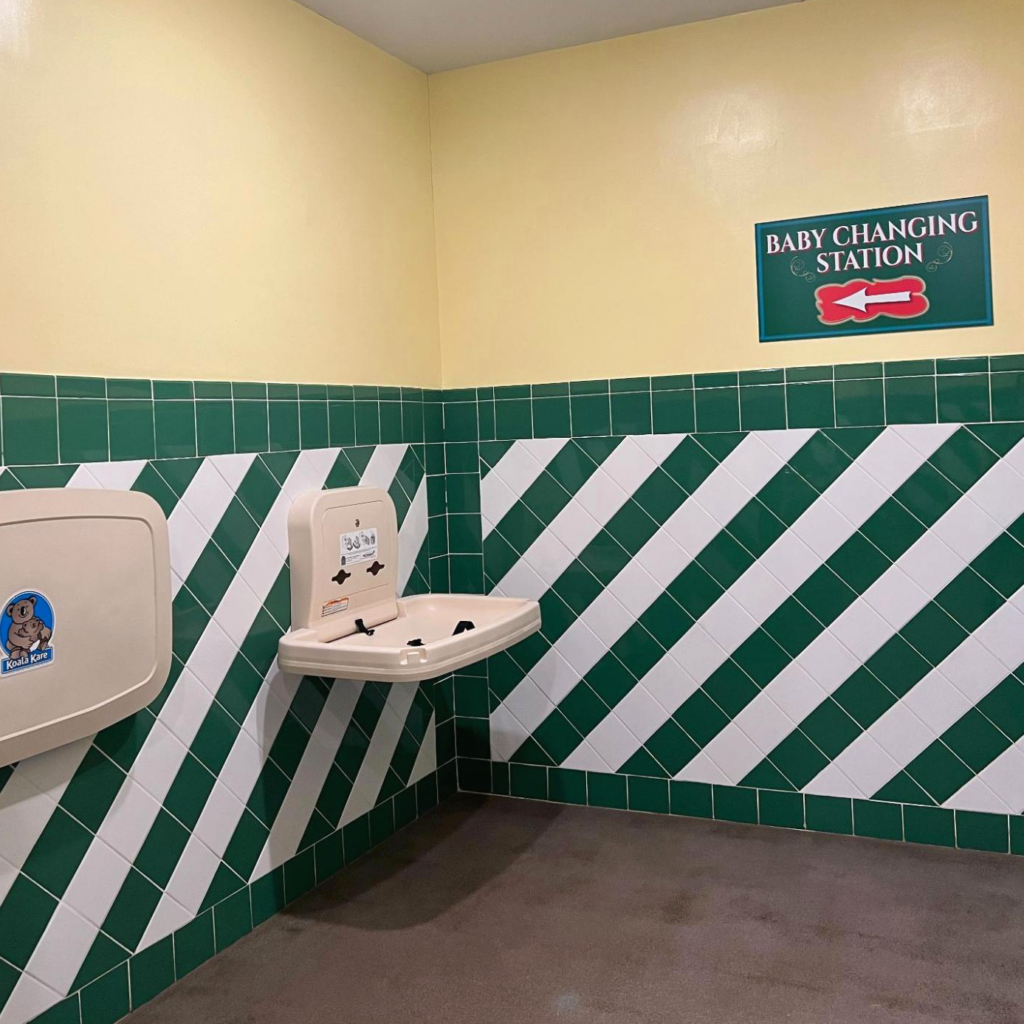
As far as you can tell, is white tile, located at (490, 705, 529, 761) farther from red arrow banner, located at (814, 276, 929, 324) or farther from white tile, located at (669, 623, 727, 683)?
red arrow banner, located at (814, 276, 929, 324)

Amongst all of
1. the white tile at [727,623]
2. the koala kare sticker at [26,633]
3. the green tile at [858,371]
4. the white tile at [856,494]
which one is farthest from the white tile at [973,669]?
the koala kare sticker at [26,633]

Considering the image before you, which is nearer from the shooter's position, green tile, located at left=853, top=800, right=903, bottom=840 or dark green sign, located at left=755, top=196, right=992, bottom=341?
dark green sign, located at left=755, top=196, right=992, bottom=341

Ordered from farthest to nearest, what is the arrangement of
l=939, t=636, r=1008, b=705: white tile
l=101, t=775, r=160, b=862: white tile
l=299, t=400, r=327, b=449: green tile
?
l=939, t=636, r=1008, b=705: white tile → l=299, t=400, r=327, b=449: green tile → l=101, t=775, r=160, b=862: white tile

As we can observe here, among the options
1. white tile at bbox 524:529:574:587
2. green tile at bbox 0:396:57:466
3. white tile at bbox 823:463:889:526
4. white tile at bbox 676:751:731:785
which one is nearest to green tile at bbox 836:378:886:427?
white tile at bbox 823:463:889:526

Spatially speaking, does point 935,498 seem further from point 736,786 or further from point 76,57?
point 76,57

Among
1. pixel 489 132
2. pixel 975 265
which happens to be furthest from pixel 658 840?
pixel 489 132

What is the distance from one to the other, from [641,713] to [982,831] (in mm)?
1121

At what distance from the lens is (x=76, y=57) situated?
2506 mm

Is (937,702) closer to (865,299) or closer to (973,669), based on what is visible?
(973,669)

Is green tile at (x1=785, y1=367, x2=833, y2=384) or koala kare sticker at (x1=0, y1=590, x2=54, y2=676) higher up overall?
green tile at (x1=785, y1=367, x2=833, y2=384)

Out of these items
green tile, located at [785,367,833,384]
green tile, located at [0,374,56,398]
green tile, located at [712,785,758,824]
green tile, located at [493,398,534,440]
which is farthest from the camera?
green tile, located at [493,398,534,440]

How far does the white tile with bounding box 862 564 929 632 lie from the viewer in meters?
3.43

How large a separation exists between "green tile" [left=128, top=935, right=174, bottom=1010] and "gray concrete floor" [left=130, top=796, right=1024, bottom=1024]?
1.4 inches

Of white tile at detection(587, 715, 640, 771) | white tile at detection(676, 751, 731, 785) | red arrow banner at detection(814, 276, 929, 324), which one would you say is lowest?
white tile at detection(676, 751, 731, 785)
